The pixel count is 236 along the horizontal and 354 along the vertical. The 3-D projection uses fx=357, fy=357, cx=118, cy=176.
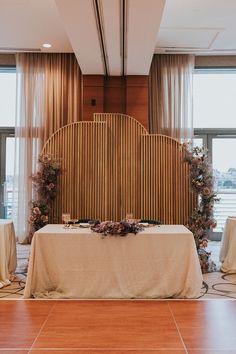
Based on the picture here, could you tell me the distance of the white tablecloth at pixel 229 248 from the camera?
541cm

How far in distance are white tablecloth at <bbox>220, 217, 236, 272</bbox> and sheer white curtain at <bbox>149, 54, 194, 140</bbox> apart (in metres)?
2.55

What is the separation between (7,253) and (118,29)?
339 centimetres

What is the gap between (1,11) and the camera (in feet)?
18.4

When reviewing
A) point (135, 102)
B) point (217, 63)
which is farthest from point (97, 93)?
point (217, 63)

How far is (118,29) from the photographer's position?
15.3 feet

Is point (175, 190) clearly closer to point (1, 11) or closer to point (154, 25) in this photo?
point (154, 25)

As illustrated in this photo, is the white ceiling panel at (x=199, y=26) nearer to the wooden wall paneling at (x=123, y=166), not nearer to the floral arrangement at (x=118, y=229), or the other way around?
the wooden wall paneling at (x=123, y=166)

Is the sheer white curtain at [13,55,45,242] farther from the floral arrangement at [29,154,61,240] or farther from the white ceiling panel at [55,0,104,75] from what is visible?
the floral arrangement at [29,154,61,240]

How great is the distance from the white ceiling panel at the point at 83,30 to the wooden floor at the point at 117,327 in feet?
10.9

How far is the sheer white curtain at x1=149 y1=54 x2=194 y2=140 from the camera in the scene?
24.7ft

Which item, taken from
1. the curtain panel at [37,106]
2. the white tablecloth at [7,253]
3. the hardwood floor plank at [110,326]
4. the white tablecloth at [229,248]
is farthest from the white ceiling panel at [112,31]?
the hardwood floor plank at [110,326]

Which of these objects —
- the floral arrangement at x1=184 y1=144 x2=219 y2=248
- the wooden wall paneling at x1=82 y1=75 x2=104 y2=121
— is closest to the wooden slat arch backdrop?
the floral arrangement at x1=184 y1=144 x2=219 y2=248

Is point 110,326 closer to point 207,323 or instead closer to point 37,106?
point 207,323

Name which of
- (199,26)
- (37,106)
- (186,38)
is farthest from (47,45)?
(199,26)
